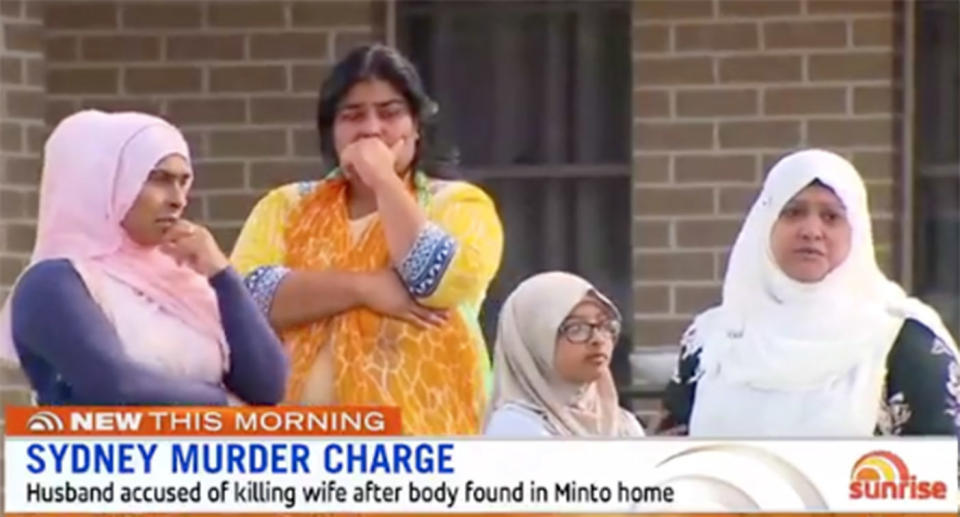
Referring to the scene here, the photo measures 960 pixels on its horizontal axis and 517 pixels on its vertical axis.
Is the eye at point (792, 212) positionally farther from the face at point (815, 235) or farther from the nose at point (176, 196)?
the nose at point (176, 196)

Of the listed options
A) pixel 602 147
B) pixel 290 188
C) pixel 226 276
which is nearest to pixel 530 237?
pixel 602 147

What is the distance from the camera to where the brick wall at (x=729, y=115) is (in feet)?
17.9

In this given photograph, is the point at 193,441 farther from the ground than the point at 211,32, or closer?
closer

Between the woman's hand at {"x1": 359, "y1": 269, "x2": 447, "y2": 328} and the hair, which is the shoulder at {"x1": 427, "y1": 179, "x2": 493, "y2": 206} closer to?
the hair

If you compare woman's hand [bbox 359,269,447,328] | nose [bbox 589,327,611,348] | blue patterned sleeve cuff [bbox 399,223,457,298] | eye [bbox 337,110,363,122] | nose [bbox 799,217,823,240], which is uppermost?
eye [bbox 337,110,363,122]

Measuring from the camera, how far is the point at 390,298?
4.13 meters

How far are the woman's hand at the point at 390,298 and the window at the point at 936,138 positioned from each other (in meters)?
1.82

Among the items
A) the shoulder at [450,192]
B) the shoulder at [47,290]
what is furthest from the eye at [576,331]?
the shoulder at [47,290]

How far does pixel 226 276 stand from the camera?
13.0 feet

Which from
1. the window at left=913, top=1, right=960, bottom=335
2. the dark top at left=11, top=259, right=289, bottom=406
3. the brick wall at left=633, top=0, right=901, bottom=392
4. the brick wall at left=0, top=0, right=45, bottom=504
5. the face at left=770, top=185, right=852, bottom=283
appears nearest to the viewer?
the dark top at left=11, top=259, right=289, bottom=406

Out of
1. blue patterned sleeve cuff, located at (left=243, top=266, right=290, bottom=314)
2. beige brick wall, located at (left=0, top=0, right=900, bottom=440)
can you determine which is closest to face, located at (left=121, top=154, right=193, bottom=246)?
blue patterned sleeve cuff, located at (left=243, top=266, right=290, bottom=314)

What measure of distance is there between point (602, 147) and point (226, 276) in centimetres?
196

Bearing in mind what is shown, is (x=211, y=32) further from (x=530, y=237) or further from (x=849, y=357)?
(x=849, y=357)

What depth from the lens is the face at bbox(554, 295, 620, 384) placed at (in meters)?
4.12
